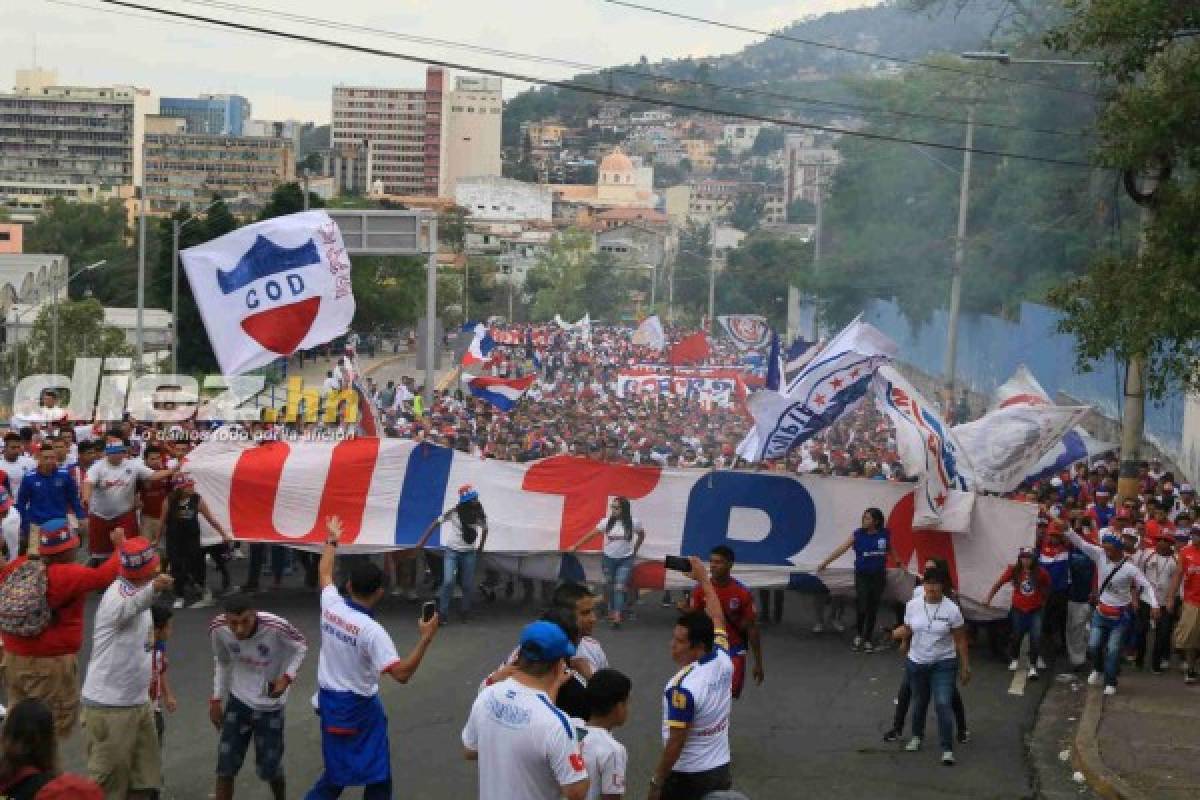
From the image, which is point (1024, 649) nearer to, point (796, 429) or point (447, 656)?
point (796, 429)

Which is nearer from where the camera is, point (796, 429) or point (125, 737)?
point (125, 737)

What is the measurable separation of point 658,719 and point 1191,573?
5.04m

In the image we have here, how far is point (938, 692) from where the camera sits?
12.3 m

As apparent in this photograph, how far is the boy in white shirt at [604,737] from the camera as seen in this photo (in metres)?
6.92

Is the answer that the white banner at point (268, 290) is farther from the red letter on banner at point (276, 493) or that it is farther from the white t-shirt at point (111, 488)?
the white t-shirt at point (111, 488)

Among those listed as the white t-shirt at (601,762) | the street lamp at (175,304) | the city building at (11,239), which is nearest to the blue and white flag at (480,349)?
the street lamp at (175,304)

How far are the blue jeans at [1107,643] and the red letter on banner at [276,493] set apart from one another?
6659 mm

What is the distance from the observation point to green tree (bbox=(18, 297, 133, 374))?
213ft

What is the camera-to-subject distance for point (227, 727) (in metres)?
9.77

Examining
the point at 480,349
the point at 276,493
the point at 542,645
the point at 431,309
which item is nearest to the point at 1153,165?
the point at 276,493

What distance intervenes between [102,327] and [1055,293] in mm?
57958

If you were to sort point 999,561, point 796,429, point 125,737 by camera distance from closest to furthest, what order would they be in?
point 125,737 → point 999,561 → point 796,429

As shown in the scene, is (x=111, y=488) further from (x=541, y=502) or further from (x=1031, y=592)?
(x=1031, y=592)

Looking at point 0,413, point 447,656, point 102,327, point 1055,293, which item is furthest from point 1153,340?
point 102,327
